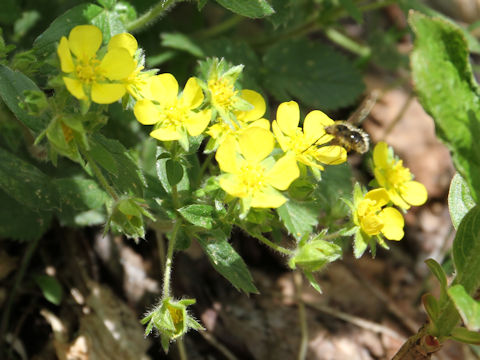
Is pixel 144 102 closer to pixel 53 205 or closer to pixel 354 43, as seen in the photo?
pixel 53 205

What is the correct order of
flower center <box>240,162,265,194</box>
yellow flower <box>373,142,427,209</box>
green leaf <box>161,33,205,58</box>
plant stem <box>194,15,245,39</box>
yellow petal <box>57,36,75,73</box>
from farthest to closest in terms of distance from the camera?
1. plant stem <box>194,15,245,39</box>
2. green leaf <box>161,33,205,58</box>
3. yellow flower <box>373,142,427,209</box>
4. flower center <box>240,162,265,194</box>
5. yellow petal <box>57,36,75,73</box>

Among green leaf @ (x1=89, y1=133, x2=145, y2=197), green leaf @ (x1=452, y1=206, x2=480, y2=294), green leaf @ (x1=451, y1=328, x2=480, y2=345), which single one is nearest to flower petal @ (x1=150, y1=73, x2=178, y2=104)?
green leaf @ (x1=89, y1=133, x2=145, y2=197)

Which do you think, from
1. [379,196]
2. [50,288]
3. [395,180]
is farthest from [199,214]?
[50,288]

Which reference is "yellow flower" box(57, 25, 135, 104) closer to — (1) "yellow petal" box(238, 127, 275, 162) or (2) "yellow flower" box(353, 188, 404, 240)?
(1) "yellow petal" box(238, 127, 275, 162)

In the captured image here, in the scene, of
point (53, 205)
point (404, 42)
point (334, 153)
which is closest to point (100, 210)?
point (53, 205)

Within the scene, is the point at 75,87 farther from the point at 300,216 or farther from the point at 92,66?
the point at 300,216

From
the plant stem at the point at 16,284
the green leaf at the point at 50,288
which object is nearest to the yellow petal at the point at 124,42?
the plant stem at the point at 16,284

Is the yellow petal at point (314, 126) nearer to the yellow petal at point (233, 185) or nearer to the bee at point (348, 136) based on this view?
the bee at point (348, 136)
